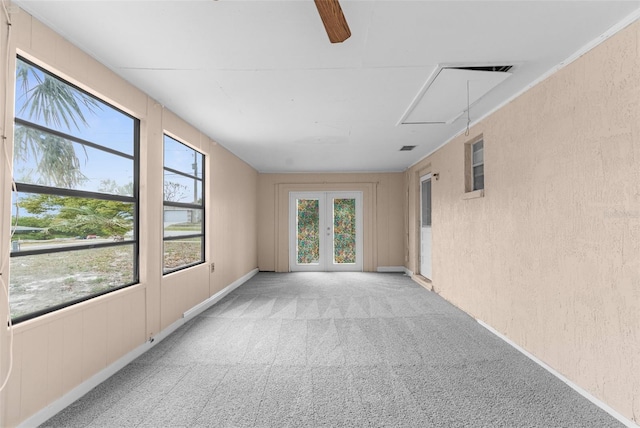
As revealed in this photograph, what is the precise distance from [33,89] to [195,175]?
215cm

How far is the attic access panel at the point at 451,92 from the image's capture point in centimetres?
233

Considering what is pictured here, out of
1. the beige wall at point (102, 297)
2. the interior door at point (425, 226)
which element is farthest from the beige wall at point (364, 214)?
the beige wall at point (102, 297)

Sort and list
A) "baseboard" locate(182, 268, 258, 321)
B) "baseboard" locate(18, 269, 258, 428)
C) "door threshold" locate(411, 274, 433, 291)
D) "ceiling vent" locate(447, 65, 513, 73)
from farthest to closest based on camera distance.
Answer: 1. "door threshold" locate(411, 274, 433, 291)
2. "baseboard" locate(182, 268, 258, 321)
3. "ceiling vent" locate(447, 65, 513, 73)
4. "baseboard" locate(18, 269, 258, 428)

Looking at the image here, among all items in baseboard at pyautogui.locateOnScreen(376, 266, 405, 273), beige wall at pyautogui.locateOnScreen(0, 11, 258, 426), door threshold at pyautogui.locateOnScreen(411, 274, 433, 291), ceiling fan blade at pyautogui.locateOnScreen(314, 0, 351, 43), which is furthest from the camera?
baseboard at pyautogui.locateOnScreen(376, 266, 405, 273)

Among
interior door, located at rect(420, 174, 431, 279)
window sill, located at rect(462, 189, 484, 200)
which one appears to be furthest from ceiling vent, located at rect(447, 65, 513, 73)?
interior door, located at rect(420, 174, 431, 279)

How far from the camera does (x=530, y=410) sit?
6.09ft

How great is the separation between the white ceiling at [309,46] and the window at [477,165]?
0.51 meters

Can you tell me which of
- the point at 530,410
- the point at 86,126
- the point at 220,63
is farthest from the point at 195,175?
the point at 530,410

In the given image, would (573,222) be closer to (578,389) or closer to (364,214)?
(578,389)

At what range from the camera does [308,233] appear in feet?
22.7

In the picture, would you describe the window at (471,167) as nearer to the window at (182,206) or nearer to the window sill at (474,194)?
the window sill at (474,194)

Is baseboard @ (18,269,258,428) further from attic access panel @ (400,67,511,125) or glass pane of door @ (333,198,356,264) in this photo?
glass pane of door @ (333,198,356,264)

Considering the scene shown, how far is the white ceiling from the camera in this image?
1.63 metres

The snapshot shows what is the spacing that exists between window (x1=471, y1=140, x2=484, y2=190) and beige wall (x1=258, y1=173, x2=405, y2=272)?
10.1 feet
